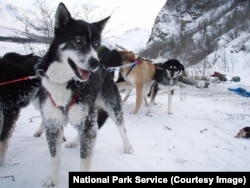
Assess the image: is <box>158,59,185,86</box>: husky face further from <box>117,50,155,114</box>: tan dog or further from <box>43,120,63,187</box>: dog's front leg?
<box>43,120,63,187</box>: dog's front leg

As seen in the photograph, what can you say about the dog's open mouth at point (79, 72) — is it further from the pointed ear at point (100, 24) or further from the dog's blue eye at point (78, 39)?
the pointed ear at point (100, 24)

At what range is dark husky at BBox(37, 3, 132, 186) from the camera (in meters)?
2.37

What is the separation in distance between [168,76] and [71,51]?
13.5ft

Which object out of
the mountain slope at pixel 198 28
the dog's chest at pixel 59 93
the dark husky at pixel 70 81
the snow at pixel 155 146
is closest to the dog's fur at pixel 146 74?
the snow at pixel 155 146

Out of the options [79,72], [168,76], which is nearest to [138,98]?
[168,76]

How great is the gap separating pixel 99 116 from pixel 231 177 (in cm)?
182

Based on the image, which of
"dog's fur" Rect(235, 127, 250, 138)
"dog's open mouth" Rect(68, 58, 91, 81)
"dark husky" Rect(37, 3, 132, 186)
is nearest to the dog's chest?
"dark husky" Rect(37, 3, 132, 186)

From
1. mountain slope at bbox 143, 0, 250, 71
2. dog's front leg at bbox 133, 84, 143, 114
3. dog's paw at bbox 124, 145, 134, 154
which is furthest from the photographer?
mountain slope at bbox 143, 0, 250, 71

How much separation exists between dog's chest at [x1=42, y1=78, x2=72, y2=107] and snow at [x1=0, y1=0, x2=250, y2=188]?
876mm

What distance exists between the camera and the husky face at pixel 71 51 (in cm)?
233

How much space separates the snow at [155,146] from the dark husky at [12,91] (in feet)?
1.28

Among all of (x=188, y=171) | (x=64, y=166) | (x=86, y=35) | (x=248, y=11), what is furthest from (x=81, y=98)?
(x=248, y=11)

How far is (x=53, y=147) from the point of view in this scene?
2.78 m

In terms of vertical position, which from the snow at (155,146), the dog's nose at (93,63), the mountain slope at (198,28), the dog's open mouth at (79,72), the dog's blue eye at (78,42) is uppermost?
the mountain slope at (198,28)
